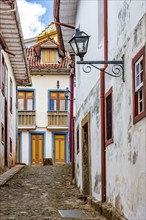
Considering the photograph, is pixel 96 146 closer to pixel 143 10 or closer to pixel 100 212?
pixel 100 212

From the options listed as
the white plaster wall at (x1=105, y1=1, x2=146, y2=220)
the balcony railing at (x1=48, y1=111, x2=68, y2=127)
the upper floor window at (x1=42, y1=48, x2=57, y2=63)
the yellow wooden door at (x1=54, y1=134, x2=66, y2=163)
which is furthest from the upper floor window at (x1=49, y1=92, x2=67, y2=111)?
the white plaster wall at (x1=105, y1=1, x2=146, y2=220)

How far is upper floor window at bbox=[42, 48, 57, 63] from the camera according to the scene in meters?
35.2

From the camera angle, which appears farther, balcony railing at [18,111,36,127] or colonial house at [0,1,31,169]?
balcony railing at [18,111,36,127]

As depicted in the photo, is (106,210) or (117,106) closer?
(117,106)

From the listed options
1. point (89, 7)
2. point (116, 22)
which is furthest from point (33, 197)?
point (116, 22)

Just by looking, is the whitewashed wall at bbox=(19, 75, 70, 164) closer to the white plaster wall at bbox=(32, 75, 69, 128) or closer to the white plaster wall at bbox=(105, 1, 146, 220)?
the white plaster wall at bbox=(32, 75, 69, 128)

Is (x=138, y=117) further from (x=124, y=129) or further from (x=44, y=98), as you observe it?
(x=44, y=98)

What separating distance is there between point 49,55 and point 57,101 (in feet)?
10.8

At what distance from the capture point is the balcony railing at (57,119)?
34.4 metres

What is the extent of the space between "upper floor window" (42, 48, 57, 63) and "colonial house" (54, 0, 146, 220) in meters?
21.2

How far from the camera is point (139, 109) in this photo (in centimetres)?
754

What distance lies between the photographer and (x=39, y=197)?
13672 mm

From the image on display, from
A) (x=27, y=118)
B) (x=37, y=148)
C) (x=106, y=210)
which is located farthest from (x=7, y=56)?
(x=37, y=148)

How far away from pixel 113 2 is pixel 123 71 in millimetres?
1864
